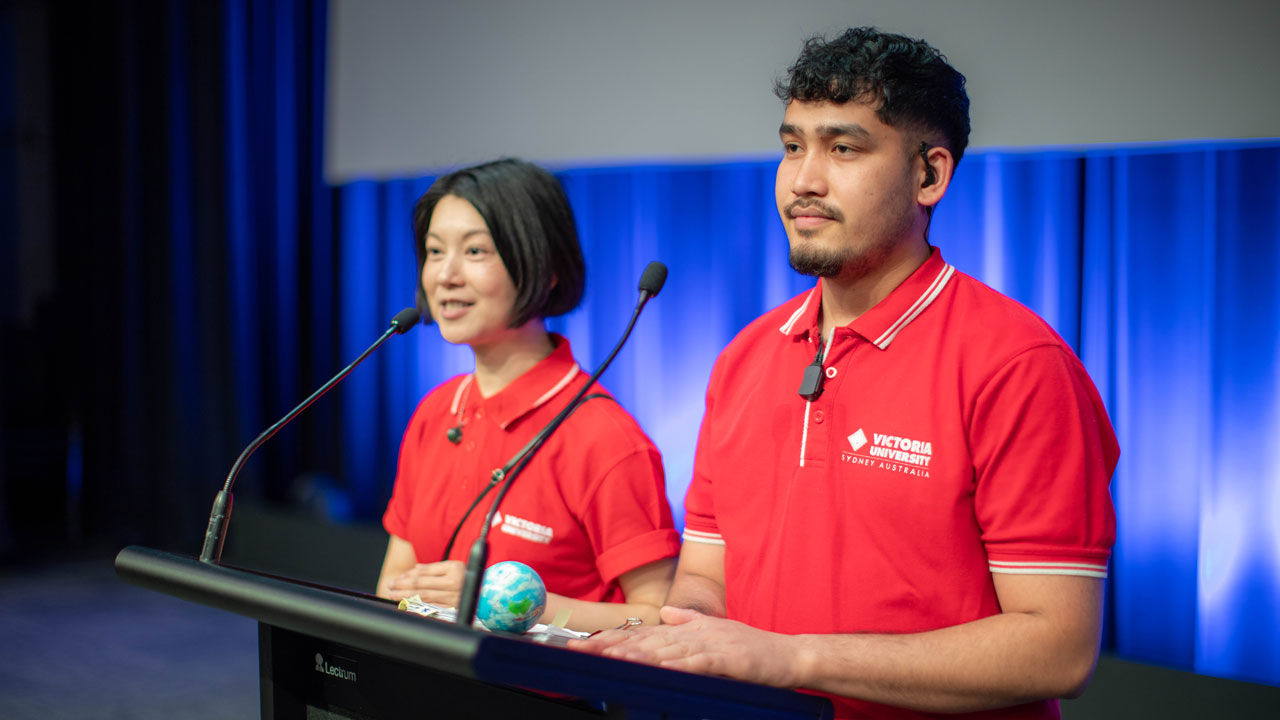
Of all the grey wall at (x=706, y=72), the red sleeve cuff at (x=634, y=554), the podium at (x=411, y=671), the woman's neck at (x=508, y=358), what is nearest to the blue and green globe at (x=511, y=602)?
the podium at (x=411, y=671)

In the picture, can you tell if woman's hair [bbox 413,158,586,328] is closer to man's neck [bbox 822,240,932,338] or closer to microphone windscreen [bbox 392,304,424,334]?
microphone windscreen [bbox 392,304,424,334]

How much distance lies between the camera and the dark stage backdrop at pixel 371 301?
2658mm

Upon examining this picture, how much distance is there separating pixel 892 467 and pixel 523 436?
0.76 m

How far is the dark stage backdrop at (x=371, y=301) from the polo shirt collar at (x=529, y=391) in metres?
1.66

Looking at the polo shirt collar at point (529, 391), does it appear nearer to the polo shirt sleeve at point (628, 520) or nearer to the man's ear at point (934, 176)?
the polo shirt sleeve at point (628, 520)

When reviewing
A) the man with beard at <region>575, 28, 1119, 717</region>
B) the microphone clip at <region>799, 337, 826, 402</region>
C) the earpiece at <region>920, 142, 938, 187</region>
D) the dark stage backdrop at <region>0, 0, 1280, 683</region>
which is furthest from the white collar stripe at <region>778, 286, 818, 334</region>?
the dark stage backdrop at <region>0, 0, 1280, 683</region>

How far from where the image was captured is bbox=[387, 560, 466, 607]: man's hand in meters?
1.38

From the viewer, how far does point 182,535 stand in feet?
16.7

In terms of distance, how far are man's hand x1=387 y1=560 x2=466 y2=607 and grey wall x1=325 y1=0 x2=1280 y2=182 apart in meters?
1.94

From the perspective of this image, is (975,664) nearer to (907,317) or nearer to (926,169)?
(907,317)

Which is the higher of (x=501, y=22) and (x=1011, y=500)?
(x=501, y=22)

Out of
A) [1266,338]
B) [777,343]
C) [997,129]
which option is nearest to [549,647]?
[777,343]

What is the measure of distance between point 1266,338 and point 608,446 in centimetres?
198

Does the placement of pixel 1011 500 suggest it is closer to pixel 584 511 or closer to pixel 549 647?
pixel 549 647
